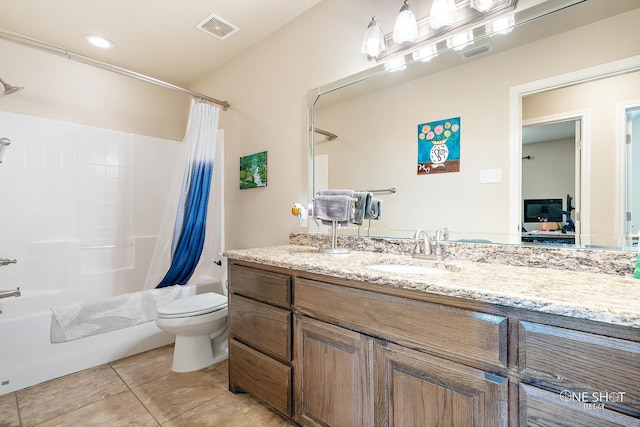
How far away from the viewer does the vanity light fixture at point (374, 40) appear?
61.7 inches

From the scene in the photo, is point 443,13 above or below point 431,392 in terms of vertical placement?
above

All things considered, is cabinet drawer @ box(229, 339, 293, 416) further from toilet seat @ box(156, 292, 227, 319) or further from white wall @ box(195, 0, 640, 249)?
white wall @ box(195, 0, 640, 249)

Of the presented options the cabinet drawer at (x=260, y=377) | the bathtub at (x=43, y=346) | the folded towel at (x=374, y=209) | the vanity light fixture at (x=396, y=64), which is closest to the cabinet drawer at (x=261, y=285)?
the cabinet drawer at (x=260, y=377)

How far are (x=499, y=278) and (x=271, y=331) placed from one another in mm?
957

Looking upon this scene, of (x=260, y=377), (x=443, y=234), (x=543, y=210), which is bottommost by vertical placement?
(x=260, y=377)

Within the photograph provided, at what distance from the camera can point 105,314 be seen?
1.95 meters

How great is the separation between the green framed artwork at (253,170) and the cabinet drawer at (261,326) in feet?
3.34

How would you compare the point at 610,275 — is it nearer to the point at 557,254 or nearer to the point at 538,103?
the point at 557,254

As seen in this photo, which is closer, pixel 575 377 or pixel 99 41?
pixel 575 377

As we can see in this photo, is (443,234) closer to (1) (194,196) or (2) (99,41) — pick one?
(1) (194,196)

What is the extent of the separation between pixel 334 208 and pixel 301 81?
102 cm

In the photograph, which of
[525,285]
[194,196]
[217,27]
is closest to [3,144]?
[194,196]

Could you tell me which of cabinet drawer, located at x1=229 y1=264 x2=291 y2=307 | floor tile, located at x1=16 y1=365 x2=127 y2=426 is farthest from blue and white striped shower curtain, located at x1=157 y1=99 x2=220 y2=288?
cabinet drawer, located at x1=229 y1=264 x2=291 y2=307

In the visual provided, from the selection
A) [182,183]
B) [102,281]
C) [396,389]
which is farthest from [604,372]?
[102,281]
